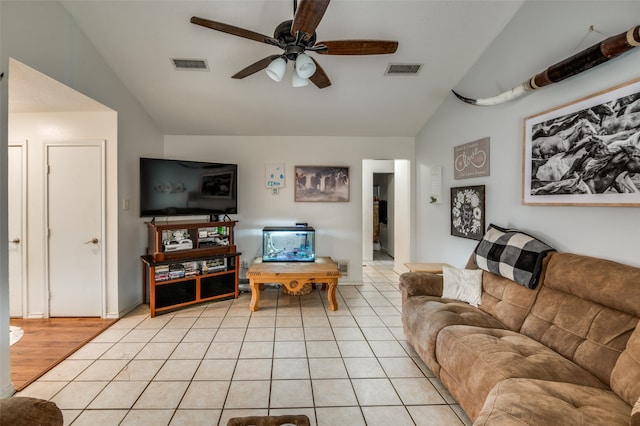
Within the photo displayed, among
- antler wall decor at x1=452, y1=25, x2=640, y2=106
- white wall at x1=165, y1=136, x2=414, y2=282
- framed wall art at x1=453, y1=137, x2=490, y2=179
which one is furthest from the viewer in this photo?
white wall at x1=165, y1=136, x2=414, y2=282

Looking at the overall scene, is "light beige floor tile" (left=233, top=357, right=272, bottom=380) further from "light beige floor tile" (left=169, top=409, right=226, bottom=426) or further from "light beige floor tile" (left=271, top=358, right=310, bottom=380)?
"light beige floor tile" (left=169, top=409, right=226, bottom=426)

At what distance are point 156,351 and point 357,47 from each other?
304cm

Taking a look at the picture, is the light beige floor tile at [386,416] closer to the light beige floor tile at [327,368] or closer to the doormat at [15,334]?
the light beige floor tile at [327,368]

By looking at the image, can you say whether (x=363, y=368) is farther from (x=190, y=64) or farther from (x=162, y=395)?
(x=190, y=64)

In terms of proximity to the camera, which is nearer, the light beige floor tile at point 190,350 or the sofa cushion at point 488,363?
the sofa cushion at point 488,363

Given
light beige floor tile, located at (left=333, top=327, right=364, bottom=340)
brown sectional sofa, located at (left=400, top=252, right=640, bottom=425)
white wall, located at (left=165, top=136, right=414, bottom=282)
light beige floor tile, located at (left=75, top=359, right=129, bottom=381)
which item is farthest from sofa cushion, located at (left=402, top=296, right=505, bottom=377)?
light beige floor tile, located at (left=75, top=359, right=129, bottom=381)

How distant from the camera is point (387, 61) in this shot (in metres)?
2.97

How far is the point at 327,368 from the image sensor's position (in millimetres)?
2281

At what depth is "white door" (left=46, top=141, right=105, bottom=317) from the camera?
311 centimetres

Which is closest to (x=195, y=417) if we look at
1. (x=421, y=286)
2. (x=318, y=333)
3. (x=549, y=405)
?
(x=318, y=333)

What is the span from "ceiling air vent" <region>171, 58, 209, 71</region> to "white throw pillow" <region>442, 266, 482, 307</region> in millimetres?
3248

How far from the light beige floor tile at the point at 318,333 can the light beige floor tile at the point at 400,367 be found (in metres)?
0.60

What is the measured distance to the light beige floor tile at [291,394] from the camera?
6.18 ft

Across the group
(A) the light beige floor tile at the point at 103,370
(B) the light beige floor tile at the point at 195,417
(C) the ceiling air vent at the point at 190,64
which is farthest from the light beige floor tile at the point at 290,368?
(C) the ceiling air vent at the point at 190,64
